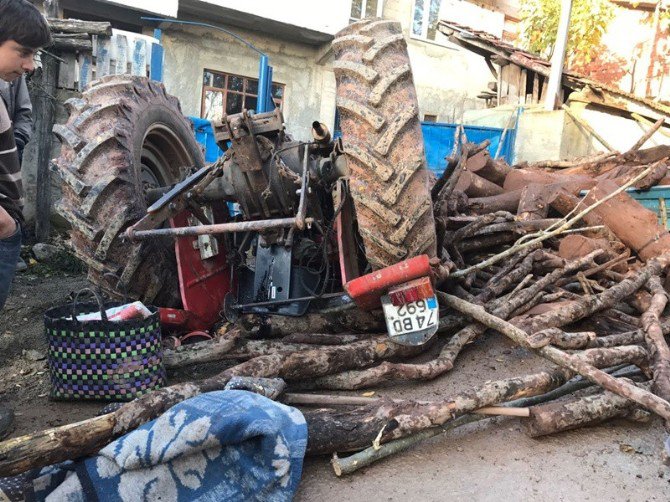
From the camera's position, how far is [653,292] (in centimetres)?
384

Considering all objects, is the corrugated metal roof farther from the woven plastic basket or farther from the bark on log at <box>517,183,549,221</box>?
the woven plastic basket

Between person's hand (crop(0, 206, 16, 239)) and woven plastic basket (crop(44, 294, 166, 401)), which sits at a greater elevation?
person's hand (crop(0, 206, 16, 239))

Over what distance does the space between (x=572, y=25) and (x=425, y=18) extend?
4234mm

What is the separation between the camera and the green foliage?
14.8 m

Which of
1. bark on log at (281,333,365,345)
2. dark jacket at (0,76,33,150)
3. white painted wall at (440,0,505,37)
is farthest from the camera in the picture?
white painted wall at (440,0,505,37)

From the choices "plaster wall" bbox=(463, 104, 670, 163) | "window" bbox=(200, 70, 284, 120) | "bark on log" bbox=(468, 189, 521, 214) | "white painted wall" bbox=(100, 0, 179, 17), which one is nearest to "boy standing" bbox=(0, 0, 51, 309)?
"bark on log" bbox=(468, 189, 521, 214)

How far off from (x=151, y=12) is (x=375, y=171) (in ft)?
35.3

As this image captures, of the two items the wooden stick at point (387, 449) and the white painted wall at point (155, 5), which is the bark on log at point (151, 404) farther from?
the white painted wall at point (155, 5)

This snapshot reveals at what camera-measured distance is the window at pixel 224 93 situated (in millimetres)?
13867

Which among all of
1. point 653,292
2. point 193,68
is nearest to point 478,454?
point 653,292

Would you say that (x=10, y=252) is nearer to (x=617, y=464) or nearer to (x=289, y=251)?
(x=289, y=251)

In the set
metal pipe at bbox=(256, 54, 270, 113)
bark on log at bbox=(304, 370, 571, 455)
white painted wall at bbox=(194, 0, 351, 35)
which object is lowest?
bark on log at bbox=(304, 370, 571, 455)

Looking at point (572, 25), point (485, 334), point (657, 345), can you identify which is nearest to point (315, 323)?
point (485, 334)

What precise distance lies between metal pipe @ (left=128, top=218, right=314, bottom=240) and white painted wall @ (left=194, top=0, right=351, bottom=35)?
36.0 feet
